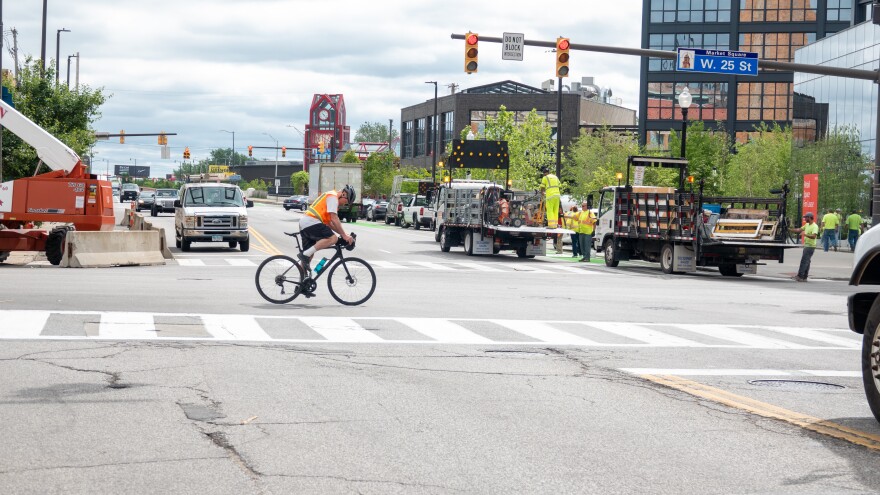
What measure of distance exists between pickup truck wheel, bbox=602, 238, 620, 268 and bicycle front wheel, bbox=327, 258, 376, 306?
15.9m

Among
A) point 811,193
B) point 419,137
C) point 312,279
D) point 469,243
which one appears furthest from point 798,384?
point 419,137

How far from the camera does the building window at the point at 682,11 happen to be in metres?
87.7

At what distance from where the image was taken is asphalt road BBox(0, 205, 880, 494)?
620 cm

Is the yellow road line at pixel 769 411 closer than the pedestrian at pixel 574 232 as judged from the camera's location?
Yes

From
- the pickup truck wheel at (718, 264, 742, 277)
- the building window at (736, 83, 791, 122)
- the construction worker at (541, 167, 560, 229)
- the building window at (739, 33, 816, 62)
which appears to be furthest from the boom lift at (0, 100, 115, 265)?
the building window at (736, 83, 791, 122)

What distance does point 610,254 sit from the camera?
103 ft

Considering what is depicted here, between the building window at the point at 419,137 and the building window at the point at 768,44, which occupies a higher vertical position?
the building window at the point at 768,44

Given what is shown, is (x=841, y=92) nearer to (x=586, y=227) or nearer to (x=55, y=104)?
(x=586, y=227)

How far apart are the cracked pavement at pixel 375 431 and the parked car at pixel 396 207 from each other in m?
53.6

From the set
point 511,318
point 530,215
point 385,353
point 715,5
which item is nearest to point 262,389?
point 385,353

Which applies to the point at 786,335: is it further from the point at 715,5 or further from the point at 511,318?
the point at 715,5

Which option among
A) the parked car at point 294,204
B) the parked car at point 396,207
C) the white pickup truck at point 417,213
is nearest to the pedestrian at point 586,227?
the white pickup truck at point 417,213

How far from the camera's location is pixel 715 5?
3440 inches

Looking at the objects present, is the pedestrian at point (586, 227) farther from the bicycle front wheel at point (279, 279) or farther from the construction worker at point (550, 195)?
the bicycle front wheel at point (279, 279)
